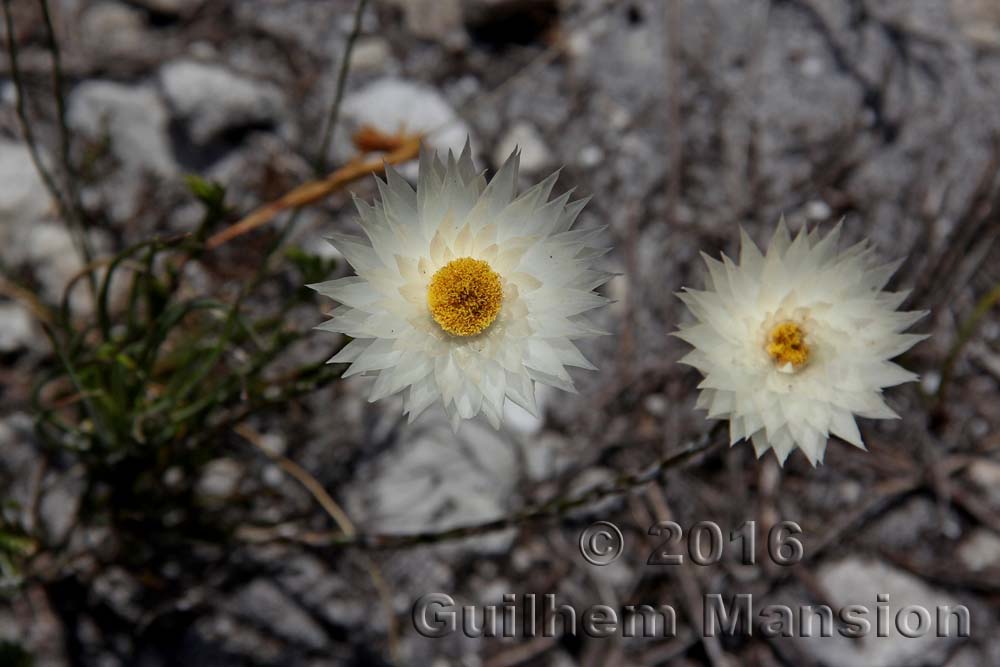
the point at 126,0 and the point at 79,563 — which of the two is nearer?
the point at 79,563

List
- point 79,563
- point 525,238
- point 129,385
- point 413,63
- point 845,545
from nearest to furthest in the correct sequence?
point 525,238, point 129,385, point 79,563, point 845,545, point 413,63

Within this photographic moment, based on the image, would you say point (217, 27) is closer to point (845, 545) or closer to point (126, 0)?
point (126, 0)

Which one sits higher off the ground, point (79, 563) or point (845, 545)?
point (845, 545)

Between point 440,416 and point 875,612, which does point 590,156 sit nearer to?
point 440,416

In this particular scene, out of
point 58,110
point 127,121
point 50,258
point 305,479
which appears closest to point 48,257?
point 50,258

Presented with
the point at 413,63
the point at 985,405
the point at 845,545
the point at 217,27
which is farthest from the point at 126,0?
the point at 985,405

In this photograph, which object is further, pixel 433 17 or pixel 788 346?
pixel 433 17

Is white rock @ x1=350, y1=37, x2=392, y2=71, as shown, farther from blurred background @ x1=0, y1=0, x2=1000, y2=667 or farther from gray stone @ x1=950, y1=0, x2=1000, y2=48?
gray stone @ x1=950, y1=0, x2=1000, y2=48
